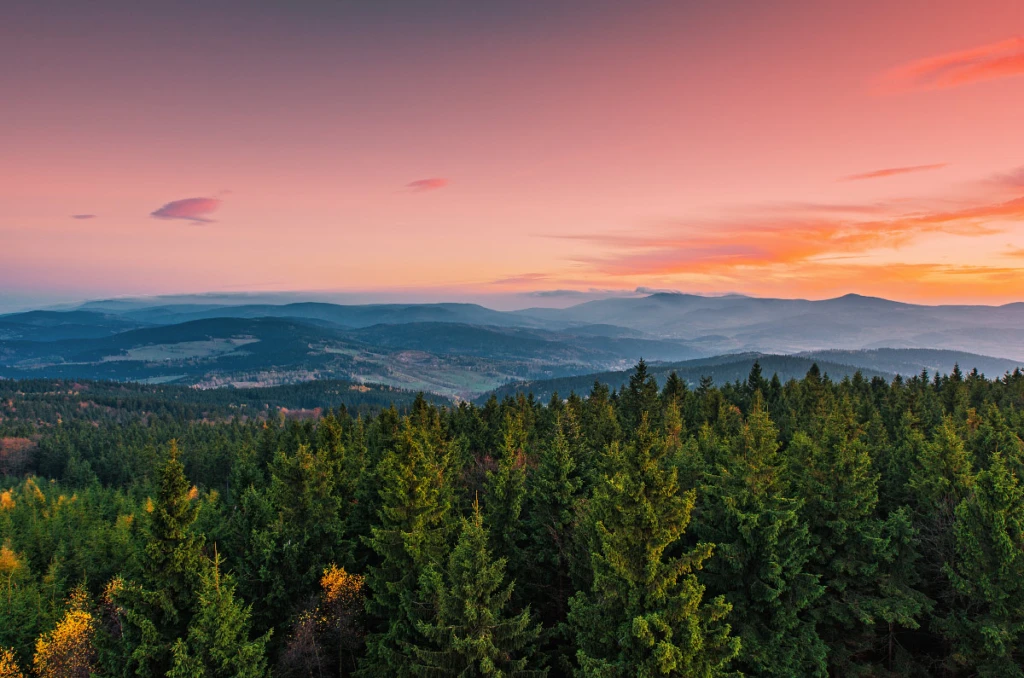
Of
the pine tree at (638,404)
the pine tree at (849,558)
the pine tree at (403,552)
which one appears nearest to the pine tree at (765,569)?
the pine tree at (849,558)

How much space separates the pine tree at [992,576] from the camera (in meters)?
26.3

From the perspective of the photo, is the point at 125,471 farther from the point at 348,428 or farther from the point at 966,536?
the point at 966,536

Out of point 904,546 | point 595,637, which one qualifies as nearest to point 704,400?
point 904,546

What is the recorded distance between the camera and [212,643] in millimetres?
24500

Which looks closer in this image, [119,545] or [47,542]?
[119,545]

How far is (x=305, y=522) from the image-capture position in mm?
39625

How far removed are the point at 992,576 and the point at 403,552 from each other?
3234 cm

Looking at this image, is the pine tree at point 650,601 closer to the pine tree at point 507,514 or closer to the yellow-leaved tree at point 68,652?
the pine tree at point 507,514

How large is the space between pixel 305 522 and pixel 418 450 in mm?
12725

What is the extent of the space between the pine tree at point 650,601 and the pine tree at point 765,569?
561 centimetres

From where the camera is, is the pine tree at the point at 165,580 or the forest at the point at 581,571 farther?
the pine tree at the point at 165,580

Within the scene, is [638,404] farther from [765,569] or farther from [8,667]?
[8,667]

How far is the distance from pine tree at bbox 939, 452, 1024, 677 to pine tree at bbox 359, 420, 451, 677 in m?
28.9

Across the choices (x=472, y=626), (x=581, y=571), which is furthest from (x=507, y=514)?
(x=472, y=626)
